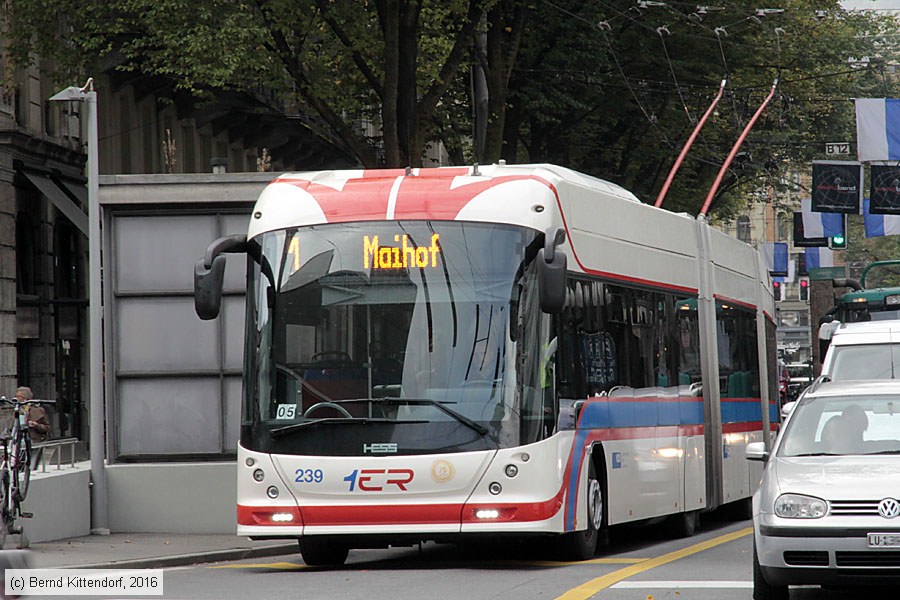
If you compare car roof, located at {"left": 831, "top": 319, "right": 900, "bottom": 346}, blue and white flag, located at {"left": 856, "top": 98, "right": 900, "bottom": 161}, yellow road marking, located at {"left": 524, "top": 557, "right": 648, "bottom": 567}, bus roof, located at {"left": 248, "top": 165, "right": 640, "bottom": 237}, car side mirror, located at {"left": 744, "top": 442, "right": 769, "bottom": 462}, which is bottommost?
yellow road marking, located at {"left": 524, "top": 557, "right": 648, "bottom": 567}

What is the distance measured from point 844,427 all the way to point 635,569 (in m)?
2.53

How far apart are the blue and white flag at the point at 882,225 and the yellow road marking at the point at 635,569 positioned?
25.6m

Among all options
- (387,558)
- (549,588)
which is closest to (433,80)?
(387,558)

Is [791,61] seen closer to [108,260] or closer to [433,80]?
[433,80]

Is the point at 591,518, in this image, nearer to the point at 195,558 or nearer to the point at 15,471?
the point at 195,558

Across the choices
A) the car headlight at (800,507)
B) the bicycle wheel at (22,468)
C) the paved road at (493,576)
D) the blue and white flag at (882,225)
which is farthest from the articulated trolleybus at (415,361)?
the blue and white flag at (882,225)

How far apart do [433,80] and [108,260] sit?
13221mm

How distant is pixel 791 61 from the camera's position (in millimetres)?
42219

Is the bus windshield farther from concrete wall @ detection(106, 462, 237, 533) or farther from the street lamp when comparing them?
concrete wall @ detection(106, 462, 237, 533)

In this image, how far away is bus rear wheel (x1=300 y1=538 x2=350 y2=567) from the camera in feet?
47.2

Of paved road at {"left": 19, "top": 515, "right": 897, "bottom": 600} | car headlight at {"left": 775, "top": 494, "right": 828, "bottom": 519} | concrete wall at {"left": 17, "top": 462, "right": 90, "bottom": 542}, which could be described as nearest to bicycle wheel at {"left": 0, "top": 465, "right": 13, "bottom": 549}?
concrete wall at {"left": 17, "top": 462, "right": 90, "bottom": 542}

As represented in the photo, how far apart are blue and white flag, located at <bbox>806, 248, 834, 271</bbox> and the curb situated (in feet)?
129

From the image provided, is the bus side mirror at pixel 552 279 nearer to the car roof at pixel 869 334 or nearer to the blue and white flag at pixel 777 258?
the car roof at pixel 869 334

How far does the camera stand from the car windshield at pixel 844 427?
11.2m
